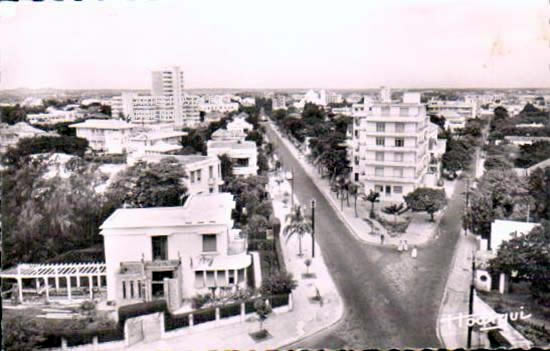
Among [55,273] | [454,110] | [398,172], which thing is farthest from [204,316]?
[454,110]

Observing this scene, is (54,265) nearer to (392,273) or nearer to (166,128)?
(392,273)

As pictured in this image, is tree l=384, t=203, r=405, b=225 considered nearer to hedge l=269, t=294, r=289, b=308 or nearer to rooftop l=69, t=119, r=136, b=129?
hedge l=269, t=294, r=289, b=308

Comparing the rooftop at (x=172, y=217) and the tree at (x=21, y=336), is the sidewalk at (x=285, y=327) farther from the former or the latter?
the rooftop at (x=172, y=217)

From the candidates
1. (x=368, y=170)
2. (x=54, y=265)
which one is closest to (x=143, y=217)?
(x=54, y=265)

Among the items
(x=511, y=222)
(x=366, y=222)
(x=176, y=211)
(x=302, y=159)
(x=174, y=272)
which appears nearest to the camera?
(x=174, y=272)

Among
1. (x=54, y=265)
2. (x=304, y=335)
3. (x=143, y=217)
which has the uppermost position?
(x=143, y=217)

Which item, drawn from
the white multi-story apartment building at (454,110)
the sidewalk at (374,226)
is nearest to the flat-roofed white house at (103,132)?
the sidewalk at (374,226)
